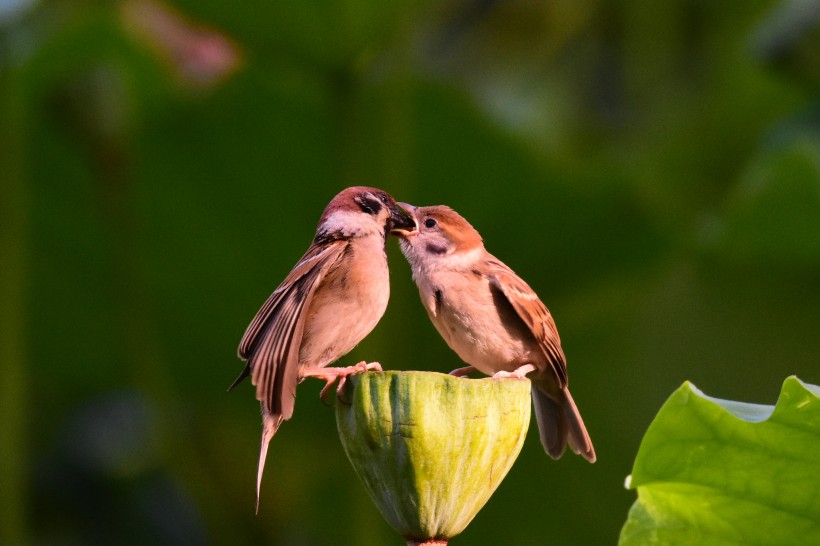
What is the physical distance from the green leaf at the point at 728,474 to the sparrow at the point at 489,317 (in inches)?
4.6

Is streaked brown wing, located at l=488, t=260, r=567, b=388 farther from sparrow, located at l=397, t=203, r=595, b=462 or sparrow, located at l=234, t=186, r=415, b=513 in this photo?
sparrow, located at l=234, t=186, r=415, b=513

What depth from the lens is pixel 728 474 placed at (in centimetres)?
110

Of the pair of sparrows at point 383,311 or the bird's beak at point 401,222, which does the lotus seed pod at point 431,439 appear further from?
the bird's beak at point 401,222

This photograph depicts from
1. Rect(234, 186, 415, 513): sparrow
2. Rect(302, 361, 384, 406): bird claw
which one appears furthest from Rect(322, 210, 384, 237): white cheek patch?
Rect(302, 361, 384, 406): bird claw

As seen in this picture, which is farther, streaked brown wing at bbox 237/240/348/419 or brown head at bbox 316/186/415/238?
brown head at bbox 316/186/415/238

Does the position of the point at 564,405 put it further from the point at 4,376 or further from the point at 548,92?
the point at 548,92

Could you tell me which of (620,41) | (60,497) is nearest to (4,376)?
(60,497)

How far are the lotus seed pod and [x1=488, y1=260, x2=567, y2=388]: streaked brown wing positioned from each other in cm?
31

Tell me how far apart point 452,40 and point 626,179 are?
3.83ft

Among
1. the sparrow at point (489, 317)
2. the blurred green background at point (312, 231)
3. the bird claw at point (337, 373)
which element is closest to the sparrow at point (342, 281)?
the bird claw at point (337, 373)

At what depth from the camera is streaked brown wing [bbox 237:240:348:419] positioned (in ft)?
2.62

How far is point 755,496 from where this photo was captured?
3.66ft

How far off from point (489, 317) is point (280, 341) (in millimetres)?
488

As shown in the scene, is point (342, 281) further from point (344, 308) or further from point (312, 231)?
point (312, 231)
